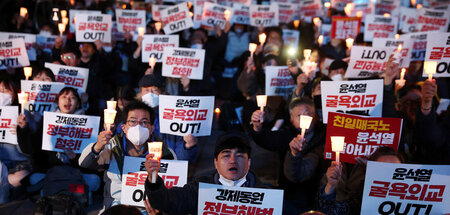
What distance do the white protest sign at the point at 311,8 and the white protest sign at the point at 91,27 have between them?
497 cm

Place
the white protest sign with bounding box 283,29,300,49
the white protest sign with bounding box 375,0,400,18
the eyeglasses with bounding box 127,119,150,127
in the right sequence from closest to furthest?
the eyeglasses with bounding box 127,119,150,127
the white protest sign with bounding box 283,29,300,49
the white protest sign with bounding box 375,0,400,18

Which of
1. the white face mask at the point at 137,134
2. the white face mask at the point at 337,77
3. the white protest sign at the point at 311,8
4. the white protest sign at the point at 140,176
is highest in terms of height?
the white protest sign at the point at 311,8

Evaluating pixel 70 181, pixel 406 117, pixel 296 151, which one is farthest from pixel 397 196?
pixel 70 181

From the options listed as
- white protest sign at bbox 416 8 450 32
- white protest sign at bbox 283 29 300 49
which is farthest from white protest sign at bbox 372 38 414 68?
white protest sign at bbox 283 29 300 49

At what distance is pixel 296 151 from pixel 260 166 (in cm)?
284

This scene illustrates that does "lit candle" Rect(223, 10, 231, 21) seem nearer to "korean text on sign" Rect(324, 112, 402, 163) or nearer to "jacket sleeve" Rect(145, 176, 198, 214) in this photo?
"korean text on sign" Rect(324, 112, 402, 163)

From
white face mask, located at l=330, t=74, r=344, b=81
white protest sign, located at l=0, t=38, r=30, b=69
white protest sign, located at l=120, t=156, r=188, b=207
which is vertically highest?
white protest sign, located at l=0, t=38, r=30, b=69

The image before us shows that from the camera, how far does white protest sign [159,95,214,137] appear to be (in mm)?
5559

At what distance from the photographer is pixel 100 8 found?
38.9ft

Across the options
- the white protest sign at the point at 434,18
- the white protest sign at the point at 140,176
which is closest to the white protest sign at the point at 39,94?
the white protest sign at the point at 140,176

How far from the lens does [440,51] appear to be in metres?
6.29

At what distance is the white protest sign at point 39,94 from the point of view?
686 centimetres

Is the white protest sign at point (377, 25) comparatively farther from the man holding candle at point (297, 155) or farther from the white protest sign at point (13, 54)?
the white protest sign at point (13, 54)

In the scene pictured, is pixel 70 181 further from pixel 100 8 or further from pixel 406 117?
pixel 100 8
